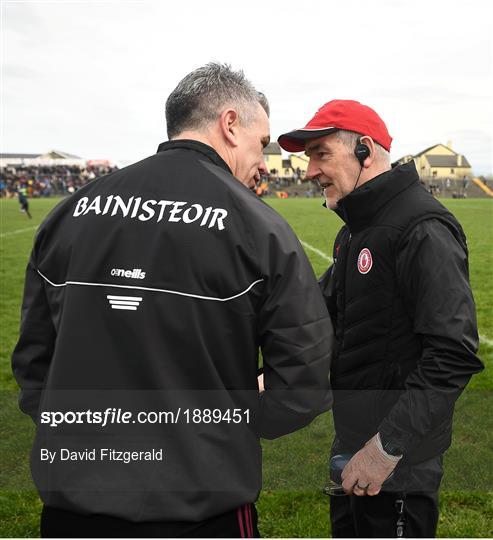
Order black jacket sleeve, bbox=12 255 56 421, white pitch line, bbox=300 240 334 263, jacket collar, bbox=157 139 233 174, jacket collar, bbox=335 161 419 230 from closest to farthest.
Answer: jacket collar, bbox=157 139 233 174 < black jacket sleeve, bbox=12 255 56 421 < jacket collar, bbox=335 161 419 230 < white pitch line, bbox=300 240 334 263

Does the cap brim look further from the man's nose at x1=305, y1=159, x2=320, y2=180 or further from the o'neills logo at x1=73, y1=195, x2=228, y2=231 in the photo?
the o'neills logo at x1=73, y1=195, x2=228, y2=231

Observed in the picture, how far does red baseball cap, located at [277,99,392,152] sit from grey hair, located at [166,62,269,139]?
0.44 m

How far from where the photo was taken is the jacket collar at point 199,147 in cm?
188

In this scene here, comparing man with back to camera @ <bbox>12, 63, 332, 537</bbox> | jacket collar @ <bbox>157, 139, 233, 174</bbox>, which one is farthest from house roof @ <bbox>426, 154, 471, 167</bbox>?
man with back to camera @ <bbox>12, 63, 332, 537</bbox>

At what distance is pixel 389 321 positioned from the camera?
232 centimetres

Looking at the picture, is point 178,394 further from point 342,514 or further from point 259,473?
point 342,514

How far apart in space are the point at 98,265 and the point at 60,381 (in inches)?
14.8

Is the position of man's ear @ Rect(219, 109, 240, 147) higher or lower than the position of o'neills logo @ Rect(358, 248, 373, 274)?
higher

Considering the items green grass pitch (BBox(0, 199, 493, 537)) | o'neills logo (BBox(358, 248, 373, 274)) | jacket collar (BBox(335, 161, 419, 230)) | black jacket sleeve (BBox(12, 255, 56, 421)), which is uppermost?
jacket collar (BBox(335, 161, 419, 230))

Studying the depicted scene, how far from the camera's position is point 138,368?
5.71 feet

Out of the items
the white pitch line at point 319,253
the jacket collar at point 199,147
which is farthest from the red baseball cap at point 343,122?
the white pitch line at point 319,253

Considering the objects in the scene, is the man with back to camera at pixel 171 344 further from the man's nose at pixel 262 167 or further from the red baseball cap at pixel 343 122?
the red baseball cap at pixel 343 122

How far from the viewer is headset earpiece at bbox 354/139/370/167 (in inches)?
96.0

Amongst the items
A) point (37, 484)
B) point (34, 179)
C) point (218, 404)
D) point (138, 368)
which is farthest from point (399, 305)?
point (34, 179)
